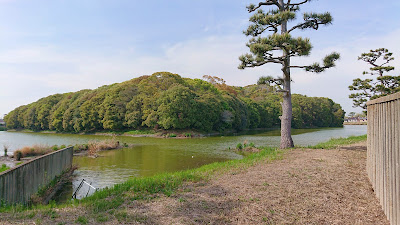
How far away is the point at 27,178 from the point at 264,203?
589 centimetres

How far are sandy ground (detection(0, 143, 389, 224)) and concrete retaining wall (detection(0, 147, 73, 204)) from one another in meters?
1.64

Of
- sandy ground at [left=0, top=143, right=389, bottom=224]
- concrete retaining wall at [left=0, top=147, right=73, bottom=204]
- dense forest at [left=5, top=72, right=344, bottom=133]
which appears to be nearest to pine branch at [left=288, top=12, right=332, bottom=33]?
sandy ground at [left=0, top=143, right=389, bottom=224]

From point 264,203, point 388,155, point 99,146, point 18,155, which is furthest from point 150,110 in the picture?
point 388,155

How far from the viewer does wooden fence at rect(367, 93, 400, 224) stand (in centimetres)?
376

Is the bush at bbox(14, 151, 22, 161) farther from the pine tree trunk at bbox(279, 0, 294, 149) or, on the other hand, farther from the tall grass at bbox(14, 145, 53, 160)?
the pine tree trunk at bbox(279, 0, 294, 149)

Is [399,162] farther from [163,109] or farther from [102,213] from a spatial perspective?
[163,109]

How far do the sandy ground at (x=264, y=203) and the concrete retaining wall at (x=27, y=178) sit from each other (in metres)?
1.64

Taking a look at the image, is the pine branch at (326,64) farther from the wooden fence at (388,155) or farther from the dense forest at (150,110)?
the dense forest at (150,110)

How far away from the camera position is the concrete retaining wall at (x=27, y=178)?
5.71 m

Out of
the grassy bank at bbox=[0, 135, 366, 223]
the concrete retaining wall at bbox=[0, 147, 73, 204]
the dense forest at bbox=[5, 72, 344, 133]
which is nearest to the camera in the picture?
the grassy bank at bbox=[0, 135, 366, 223]

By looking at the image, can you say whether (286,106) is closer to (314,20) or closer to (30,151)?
(314,20)

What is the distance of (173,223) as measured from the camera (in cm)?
414

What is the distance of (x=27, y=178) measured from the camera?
271 inches

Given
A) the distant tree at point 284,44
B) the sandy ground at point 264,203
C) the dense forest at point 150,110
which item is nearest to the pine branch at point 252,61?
the distant tree at point 284,44
